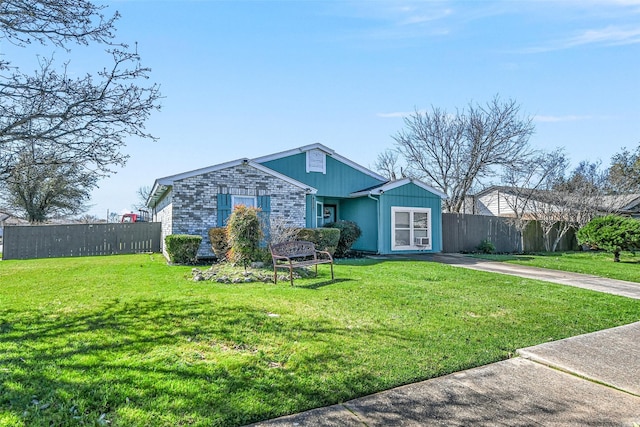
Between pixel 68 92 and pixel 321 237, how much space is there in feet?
29.8

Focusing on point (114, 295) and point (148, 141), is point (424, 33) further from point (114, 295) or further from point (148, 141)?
point (114, 295)

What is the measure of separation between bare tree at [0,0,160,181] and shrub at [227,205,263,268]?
426 centimetres

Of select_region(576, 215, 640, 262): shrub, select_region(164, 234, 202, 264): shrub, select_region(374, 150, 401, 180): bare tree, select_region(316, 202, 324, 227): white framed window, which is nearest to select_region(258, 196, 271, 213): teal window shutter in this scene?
select_region(164, 234, 202, 264): shrub

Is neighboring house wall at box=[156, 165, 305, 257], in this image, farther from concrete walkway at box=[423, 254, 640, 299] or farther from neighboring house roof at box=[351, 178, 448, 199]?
concrete walkway at box=[423, 254, 640, 299]

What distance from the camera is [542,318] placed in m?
5.69

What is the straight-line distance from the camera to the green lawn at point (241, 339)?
9.46ft

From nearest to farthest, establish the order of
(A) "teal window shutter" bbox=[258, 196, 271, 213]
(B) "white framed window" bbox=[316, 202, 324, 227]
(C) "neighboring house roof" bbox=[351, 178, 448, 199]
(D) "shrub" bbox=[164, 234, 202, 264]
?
(D) "shrub" bbox=[164, 234, 202, 264] < (A) "teal window shutter" bbox=[258, 196, 271, 213] < (C) "neighboring house roof" bbox=[351, 178, 448, 199] < (B) "white framed window" bbox=[316, 202, 324, 227]

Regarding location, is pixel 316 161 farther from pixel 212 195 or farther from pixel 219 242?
pixel 219 242

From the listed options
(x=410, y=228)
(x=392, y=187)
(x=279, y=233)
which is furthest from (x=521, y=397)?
(x=410, y=228)

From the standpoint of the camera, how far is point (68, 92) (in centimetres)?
535

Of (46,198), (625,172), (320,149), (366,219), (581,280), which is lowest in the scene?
(581,280)

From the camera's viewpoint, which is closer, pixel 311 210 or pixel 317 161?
pixel 311 210

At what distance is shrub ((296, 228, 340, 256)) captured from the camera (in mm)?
12945

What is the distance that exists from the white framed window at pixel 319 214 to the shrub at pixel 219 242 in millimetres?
5964
